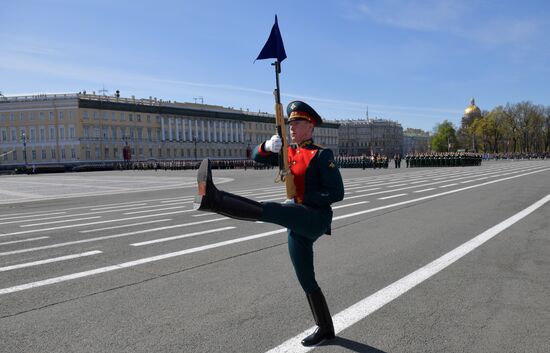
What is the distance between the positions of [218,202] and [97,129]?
302ft

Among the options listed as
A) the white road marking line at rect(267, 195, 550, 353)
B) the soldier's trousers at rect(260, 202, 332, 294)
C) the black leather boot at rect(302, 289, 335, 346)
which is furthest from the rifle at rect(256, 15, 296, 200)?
the white road marking line at rect(267, 195, 550, 353)

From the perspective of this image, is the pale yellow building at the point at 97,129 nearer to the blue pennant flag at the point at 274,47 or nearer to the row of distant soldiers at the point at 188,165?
the row of distant soldiers at the point at 188,165

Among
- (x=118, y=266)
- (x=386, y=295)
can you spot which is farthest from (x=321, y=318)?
(x=118, y=266)

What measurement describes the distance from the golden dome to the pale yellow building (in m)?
76.1

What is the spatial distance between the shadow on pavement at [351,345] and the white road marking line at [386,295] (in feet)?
0.53

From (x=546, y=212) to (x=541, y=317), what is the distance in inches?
325

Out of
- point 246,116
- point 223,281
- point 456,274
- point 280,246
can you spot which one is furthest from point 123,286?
point 246,116

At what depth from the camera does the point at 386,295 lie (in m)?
4.71

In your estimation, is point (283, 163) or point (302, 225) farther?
point (283, 163)

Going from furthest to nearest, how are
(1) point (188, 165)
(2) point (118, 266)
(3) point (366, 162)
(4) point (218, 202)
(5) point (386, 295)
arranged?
1. (1) point (188, 165)
2. (3) point (366, 162)
3. (2) point (118, 266)
4. (5) point (386, 295)
5. (4) point (218, 202)

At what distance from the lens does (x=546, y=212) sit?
36.4 ft

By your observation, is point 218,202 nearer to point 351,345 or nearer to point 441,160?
point 351,345

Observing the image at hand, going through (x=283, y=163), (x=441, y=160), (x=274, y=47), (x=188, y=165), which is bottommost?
(x=441, y=160)

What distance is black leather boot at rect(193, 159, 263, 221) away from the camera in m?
3.03
